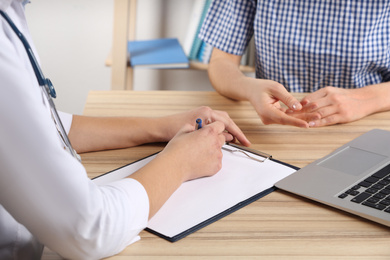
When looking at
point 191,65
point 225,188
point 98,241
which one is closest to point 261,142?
point 225,188

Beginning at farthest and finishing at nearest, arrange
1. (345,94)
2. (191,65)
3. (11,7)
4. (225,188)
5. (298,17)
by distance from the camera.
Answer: (191,65) < (298,17) < (345,94) < (225,188) < (11,7)

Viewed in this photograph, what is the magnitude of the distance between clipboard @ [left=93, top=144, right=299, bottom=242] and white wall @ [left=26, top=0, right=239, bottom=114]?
1.84 meters

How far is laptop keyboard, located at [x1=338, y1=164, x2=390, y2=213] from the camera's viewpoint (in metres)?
0.86

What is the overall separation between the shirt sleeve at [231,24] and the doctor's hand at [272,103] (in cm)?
45

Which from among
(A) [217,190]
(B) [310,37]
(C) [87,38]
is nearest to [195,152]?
(A) [217,190]

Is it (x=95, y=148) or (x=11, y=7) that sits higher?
(x=11, y=7)

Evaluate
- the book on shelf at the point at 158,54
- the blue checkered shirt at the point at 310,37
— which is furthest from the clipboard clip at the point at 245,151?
the book on shelf at the point at 158,54

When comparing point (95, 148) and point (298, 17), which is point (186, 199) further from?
point (298, 17)

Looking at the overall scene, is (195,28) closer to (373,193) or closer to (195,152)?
(195,152)

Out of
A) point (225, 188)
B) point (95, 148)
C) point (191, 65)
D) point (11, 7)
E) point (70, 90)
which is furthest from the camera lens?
point (70, 90)

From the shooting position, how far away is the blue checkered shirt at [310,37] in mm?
1603

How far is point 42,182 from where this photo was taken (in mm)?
680

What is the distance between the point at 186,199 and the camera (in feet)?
2.91

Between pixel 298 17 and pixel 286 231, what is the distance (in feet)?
3.35
